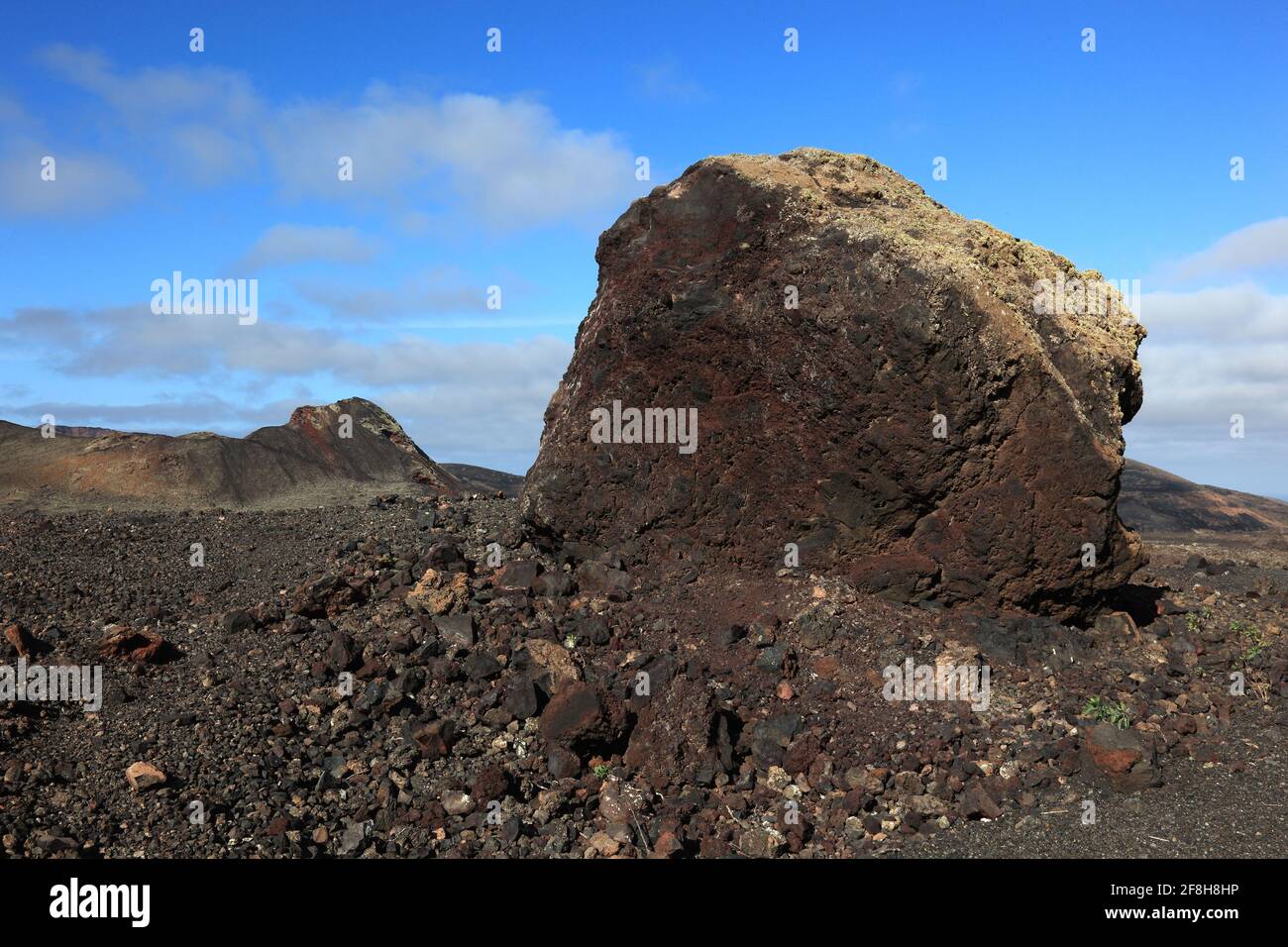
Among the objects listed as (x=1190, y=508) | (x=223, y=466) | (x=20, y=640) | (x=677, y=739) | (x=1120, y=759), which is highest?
(x=223, y=466)

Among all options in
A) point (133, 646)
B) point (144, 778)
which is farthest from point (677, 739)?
point (133, 646)

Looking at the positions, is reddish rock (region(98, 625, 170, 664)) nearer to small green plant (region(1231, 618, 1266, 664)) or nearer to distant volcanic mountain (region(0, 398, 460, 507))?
small green plant (region(1231, 618, 1266, 664))

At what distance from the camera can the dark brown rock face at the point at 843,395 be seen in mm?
8281

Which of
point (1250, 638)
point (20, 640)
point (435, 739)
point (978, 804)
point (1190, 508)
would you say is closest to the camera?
point (978, 804)

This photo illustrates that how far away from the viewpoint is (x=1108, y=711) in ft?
25.6

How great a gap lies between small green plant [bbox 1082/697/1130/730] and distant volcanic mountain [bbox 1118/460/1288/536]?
2677cm

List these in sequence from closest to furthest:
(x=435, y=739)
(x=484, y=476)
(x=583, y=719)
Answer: (x=583, y=719) → (x=435, y=739) → (x=484, y=476)

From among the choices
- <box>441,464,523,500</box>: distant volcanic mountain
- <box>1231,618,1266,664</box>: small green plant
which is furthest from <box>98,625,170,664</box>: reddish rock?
<box>441,464,523,500</box>: distant volcanic mountain

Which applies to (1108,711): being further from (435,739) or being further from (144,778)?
(144,778)

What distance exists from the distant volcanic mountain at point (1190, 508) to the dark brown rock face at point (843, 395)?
86.1 feet

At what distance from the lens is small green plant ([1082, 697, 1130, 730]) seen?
769 cm

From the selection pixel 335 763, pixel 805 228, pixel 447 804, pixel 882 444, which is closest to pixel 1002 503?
pixel 882 444

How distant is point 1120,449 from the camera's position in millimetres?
8727

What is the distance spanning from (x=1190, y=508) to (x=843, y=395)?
110 ft
